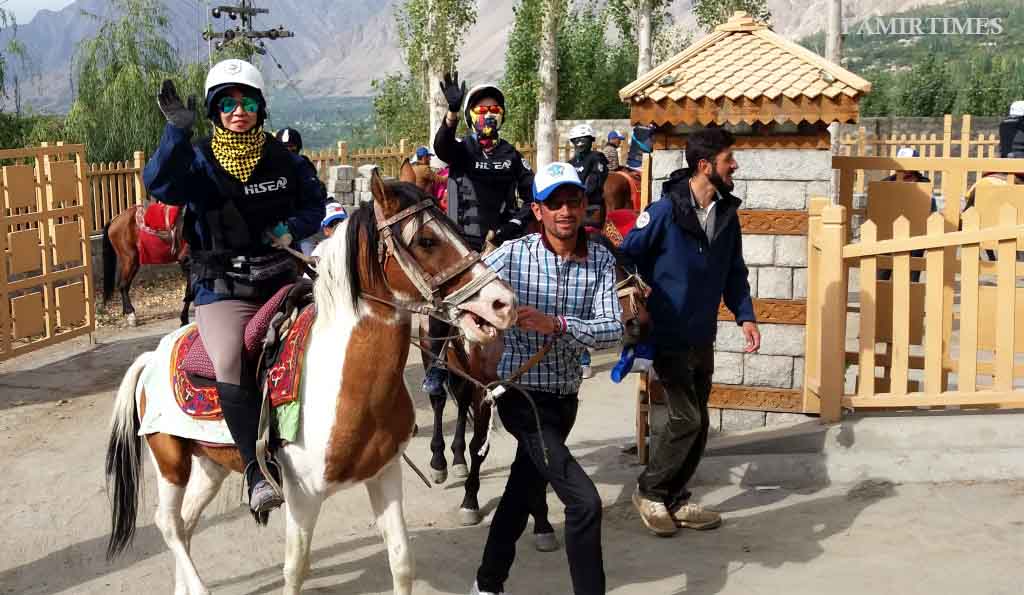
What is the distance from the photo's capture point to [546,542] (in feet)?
18.8

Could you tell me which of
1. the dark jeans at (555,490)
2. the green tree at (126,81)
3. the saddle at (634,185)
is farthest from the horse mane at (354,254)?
the green tree at (126,81)

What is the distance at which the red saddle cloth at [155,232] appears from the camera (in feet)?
43.4

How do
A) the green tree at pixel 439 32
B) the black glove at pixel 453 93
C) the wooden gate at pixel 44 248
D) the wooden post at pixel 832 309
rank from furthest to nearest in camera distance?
the green tree at pixel 439 32
the wooden gate at pixel 44 248
the black glove at pixel 453 93
the wooden post at pixel 832 309

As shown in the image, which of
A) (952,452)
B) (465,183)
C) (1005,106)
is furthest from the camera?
(1005,106)

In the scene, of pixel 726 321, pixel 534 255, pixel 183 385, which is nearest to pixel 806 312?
pixel 726 321

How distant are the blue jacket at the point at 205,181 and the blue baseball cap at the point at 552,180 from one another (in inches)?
47.6

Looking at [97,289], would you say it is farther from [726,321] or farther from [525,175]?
[726,321]

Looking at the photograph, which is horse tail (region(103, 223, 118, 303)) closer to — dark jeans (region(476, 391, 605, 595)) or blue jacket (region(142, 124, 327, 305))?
blue jacket (region(142, 124, 327, 305))

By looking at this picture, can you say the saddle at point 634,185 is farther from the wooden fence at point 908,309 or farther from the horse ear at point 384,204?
the horse ear at point 384,204

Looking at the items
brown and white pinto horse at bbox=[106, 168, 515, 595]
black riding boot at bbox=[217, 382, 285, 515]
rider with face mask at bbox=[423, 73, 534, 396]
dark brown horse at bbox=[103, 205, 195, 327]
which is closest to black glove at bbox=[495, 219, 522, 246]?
rider with face mask at bbox=[423, 73, 534, 396]

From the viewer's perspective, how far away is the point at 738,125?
21.9ft

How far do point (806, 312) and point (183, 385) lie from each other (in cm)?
391

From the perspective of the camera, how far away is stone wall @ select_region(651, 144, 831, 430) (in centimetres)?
664

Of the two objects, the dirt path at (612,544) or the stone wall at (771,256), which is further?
the stone wall at (771,256)
